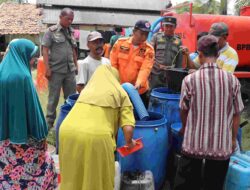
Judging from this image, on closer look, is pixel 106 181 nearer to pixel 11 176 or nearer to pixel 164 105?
pixel 11 176

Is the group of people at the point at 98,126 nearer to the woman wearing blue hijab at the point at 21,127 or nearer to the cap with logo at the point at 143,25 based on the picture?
the woman wearing blue hijab at the point at 21,127

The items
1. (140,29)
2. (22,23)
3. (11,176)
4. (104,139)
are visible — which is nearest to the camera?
(104,139)

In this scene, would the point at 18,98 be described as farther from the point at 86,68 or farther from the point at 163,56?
the point at 163,56

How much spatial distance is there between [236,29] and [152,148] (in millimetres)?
4039

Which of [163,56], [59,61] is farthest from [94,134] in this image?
[59,61]

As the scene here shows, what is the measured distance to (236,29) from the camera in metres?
6.41

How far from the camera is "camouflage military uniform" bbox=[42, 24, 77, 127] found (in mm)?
5168

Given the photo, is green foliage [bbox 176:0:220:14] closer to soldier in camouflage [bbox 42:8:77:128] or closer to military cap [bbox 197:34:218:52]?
soldier in camouflage [bbox 42:8:77:128]

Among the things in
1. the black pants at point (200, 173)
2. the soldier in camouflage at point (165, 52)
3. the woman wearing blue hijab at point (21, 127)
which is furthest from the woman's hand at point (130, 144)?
the soldier in camouflage at point (165, 52)

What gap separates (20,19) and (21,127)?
79.3ft

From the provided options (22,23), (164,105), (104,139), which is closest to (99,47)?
(164,105)

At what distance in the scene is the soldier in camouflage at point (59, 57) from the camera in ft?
16.9

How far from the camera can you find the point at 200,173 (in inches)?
119

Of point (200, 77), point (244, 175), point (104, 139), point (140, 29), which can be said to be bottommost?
point (244, 175)
